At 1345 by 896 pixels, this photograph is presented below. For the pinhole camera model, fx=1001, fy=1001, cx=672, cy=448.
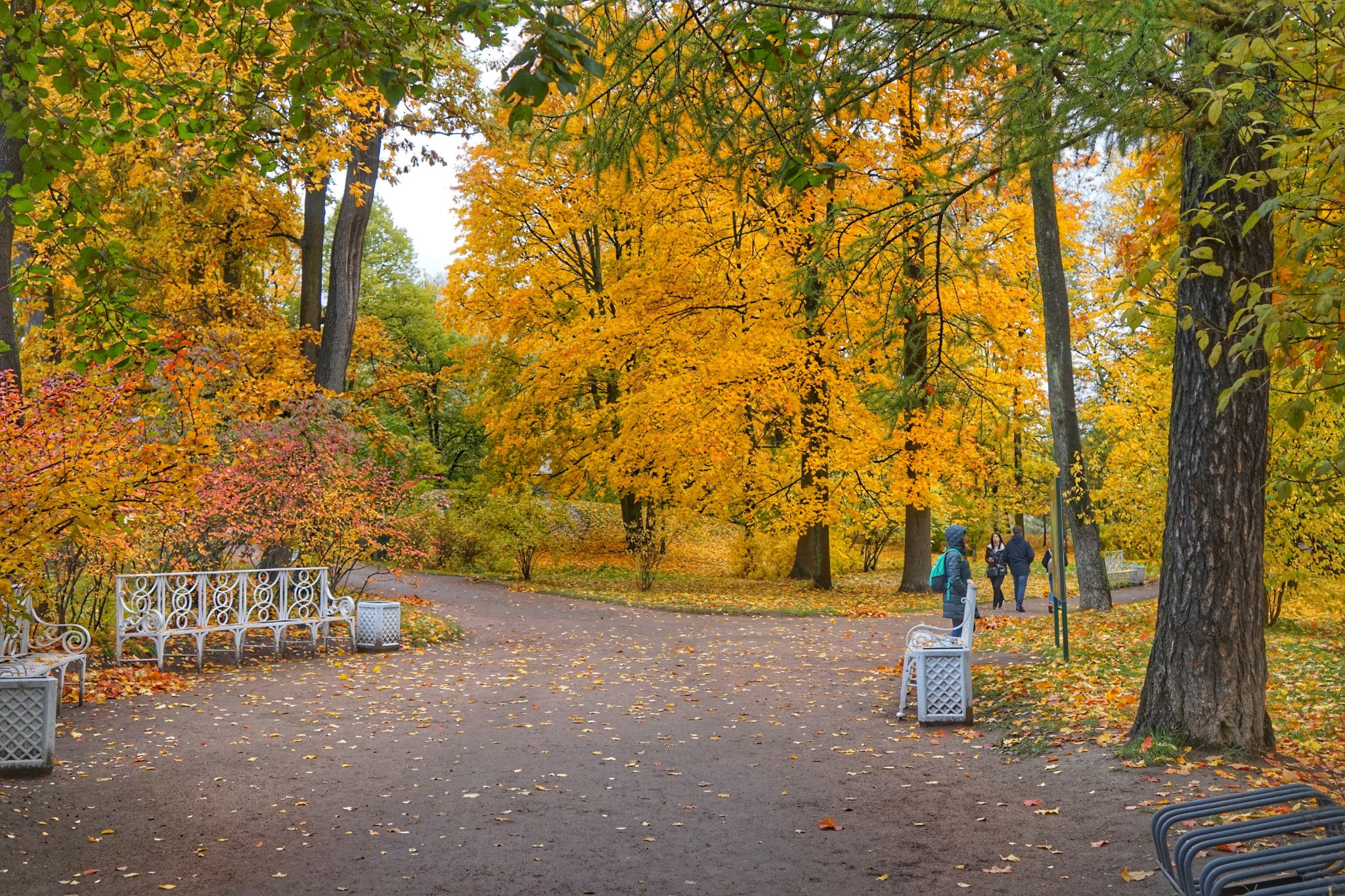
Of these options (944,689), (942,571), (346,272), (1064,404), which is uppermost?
(346,272)

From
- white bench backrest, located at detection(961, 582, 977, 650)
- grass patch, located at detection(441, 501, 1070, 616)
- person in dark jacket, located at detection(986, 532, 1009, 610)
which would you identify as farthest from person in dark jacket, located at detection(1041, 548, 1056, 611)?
white bench backrest, located at detection(961, 582, 977, 650)

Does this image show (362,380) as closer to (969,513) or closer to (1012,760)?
(969,513)

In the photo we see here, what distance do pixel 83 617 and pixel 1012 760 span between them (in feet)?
32.8

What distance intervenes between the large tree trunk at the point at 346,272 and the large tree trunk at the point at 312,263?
0.37 meters

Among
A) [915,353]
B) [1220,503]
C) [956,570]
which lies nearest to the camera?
[1220,503]

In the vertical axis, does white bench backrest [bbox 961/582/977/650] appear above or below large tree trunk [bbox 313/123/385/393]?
below

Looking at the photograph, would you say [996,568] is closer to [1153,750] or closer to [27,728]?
[1153,750]

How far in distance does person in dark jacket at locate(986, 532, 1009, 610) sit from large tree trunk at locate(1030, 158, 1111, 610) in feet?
16.1

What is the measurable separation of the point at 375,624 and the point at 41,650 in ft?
12.6

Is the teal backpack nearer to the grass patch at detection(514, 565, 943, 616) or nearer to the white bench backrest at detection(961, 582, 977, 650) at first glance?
the white bench backrest at detection(961, 582, 977, 650)

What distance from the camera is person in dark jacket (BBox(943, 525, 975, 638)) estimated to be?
1023cm

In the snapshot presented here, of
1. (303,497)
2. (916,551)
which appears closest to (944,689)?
(303,497)

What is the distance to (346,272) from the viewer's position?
52.9ft

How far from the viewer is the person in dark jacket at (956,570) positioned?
10.2 m
